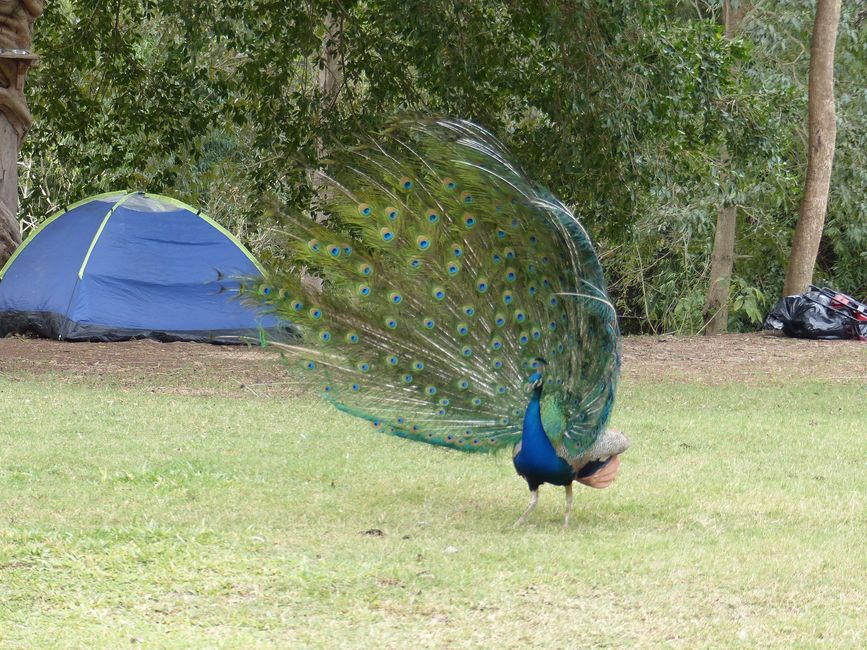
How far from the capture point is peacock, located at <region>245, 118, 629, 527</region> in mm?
6062

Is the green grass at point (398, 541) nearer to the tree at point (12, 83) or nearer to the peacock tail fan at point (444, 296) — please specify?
the peacock tail fan at point (444, 296)

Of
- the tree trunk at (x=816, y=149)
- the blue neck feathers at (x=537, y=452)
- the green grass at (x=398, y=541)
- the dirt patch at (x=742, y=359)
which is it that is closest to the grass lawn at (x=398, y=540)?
the green grass at (x=398, y=541)

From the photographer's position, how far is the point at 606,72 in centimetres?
1247

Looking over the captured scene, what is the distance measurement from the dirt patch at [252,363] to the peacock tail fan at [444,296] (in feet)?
15.7

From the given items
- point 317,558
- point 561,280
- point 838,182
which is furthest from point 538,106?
point 838,182

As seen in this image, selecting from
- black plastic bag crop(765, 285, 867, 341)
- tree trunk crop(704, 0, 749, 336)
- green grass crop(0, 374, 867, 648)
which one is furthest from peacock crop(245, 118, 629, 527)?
tree trunk crop(704, 0, 749, 336)

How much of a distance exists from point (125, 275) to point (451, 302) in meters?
9.45

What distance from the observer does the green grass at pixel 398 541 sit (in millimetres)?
4586

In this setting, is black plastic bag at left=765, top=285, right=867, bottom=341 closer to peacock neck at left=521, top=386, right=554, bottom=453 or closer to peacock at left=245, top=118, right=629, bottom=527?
peacock at left=245, top=118, right=629, bottom=527

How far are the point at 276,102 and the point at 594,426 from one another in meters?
10.3

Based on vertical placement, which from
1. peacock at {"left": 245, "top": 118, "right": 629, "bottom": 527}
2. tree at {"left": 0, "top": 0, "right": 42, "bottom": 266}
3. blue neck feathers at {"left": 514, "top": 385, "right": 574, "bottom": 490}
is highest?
tree at {"left": 0, "top": 0, "right": 42, "bottom": 266}

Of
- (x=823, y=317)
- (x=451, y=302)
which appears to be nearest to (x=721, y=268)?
(x=823, y=317)

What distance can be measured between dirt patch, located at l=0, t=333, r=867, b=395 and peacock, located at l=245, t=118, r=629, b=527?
4774 mm

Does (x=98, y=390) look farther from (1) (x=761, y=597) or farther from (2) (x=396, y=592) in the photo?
(1) (x=761, y=597)
